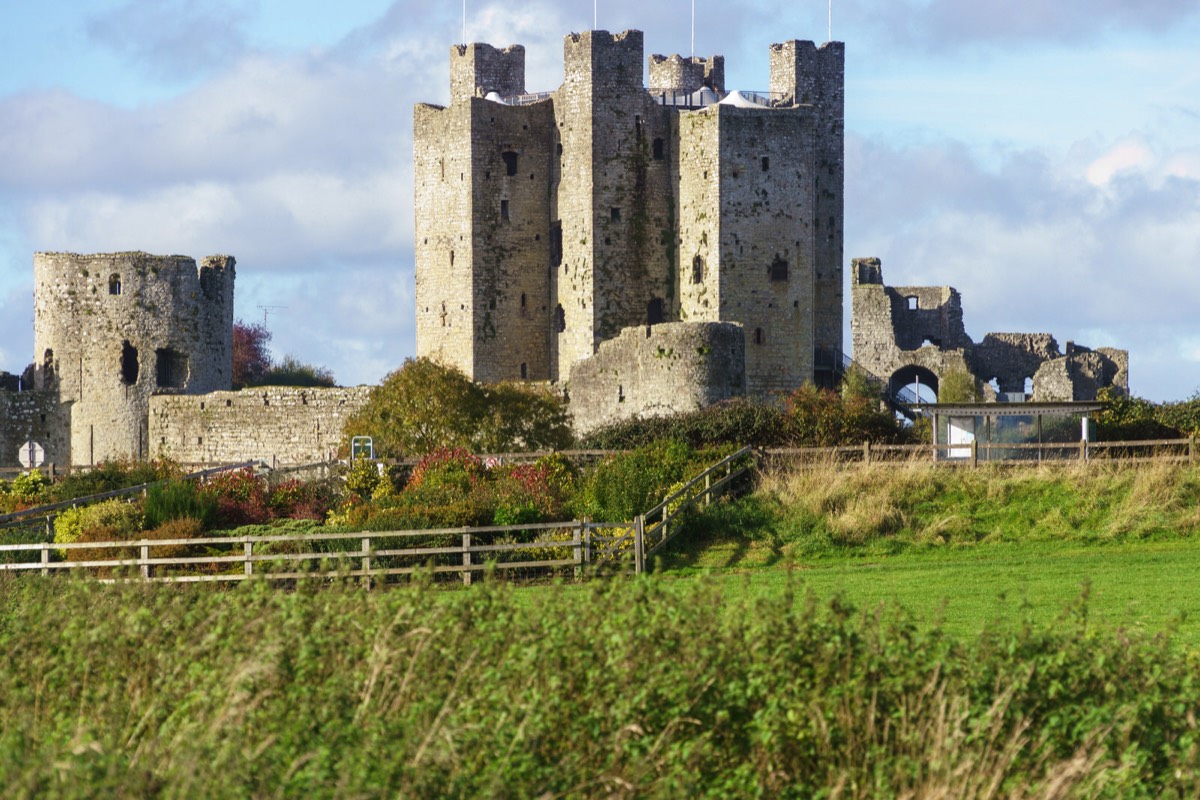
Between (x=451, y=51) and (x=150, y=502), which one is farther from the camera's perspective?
(x=451, y=51)

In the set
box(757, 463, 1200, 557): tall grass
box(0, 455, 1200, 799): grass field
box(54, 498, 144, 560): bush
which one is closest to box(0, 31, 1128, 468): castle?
box(54, 498, 144, 560): bush

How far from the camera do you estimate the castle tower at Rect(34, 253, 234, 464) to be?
4997 centimetres

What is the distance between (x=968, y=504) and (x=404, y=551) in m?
9.33

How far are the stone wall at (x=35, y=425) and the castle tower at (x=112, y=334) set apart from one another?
286 millimetres

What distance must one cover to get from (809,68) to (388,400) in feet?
69.9

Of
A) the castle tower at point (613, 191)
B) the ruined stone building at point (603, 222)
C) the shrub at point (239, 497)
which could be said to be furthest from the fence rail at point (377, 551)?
the castle tower at point (613, 191)

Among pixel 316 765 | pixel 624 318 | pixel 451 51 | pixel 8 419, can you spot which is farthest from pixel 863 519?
pixel 451 51

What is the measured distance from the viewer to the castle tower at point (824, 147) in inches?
2199

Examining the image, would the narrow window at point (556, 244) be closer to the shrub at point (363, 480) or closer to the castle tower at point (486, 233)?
the castle tower at point (486, 233)

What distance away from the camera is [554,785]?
10.9 meters

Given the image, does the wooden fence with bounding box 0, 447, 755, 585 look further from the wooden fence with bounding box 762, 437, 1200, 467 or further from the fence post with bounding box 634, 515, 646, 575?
the wooden fence with bounding box 762, 437, 1200, 467

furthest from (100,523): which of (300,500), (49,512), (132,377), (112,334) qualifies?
(132,377)

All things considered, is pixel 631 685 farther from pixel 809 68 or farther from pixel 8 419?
pixel 809 68

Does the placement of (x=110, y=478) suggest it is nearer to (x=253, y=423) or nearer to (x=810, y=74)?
(x=253, y=423)
